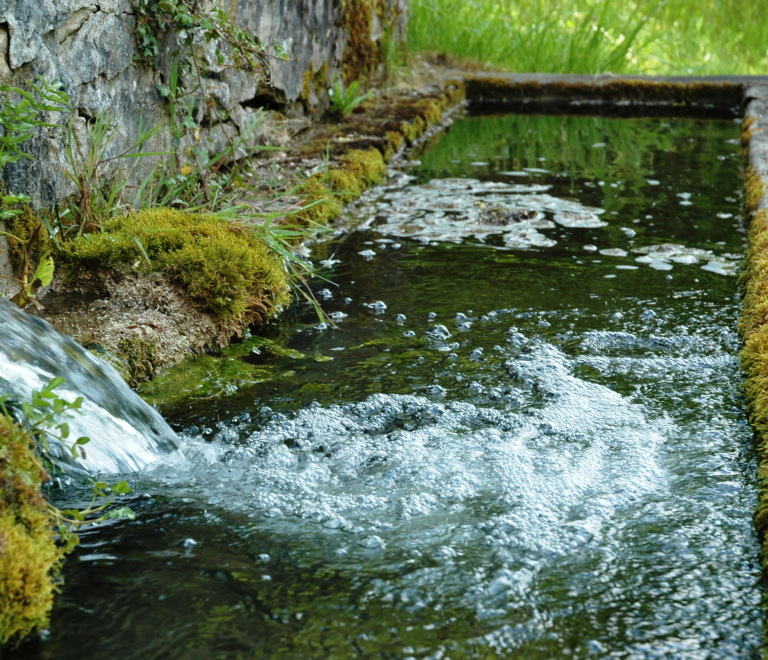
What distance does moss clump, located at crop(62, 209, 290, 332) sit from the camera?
2.81 metres

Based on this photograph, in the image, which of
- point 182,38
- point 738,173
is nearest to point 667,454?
point 182,38

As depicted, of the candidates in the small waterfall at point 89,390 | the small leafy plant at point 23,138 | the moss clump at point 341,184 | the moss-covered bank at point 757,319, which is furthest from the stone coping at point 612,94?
the small waterfall at point 89,390

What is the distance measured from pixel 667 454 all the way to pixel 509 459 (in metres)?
0.41

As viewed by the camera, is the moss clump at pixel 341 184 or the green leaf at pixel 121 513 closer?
the green leaf at pixel 121 513

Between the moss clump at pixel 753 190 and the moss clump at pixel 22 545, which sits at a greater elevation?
the moss clump at pixel 753 190

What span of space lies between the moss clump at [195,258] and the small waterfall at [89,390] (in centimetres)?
61

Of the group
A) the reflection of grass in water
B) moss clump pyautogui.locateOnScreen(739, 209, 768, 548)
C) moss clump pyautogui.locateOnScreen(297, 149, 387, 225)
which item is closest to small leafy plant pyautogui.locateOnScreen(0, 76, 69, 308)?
moss clump pyautogui.locateOnScreen(297, 149, 387, 225)

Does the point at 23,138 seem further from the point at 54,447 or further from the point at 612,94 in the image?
the point at 612,94

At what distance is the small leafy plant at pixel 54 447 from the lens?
62.5 inches

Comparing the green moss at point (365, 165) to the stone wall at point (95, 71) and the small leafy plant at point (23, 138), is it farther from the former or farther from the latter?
the small leafy plant at point (23, 138)

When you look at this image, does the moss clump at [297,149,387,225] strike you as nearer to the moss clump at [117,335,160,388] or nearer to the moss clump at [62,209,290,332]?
the moss clump at [62,209,290,332]

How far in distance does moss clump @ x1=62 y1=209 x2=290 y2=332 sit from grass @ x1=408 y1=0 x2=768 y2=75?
586cm

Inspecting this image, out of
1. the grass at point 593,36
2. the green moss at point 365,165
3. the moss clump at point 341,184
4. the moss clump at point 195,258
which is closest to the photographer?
the moss clump at point 195,258

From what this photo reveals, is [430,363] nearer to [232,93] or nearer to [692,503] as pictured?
[692,503]
